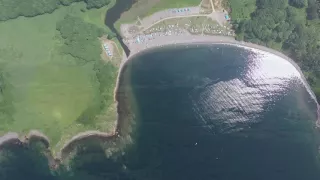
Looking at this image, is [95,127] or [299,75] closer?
[95,127]

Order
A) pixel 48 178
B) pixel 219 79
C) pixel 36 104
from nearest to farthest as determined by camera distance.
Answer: pixel 48 178
pixel 36 104
pixel 219 79

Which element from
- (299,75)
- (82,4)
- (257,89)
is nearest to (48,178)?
(82,4)

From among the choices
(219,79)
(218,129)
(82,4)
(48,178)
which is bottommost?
(48,178)

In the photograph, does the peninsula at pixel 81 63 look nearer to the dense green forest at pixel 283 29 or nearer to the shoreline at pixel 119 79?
the shoreline at pixel 119 79

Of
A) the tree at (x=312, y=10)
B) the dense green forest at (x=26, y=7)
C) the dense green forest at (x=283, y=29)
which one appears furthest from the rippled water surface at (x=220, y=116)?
the dense green forest at (x=26, y=7)

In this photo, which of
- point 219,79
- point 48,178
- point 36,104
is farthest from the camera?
point 219,79

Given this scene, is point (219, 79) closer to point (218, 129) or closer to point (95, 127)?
point (218, 129)
